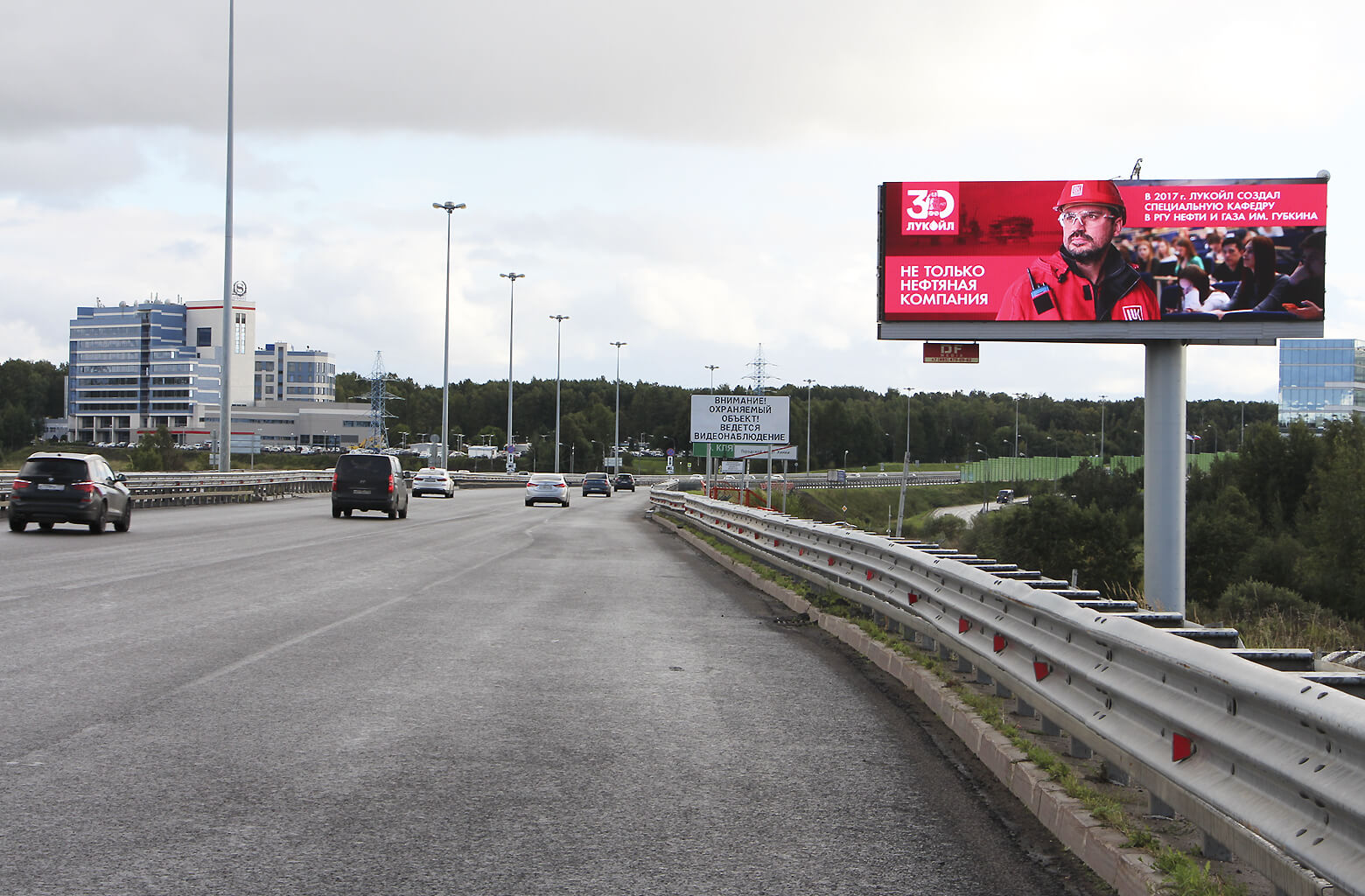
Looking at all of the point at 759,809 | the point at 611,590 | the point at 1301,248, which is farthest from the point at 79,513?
the point at 1301,248

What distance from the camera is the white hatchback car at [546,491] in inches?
2157

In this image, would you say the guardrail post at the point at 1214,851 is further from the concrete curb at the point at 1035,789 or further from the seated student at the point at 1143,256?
the seated student at the point at 1143,256

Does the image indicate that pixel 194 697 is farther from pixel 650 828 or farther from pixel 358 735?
pixel 650 828

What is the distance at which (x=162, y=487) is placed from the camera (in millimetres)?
39750

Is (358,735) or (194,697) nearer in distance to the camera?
(358,735)

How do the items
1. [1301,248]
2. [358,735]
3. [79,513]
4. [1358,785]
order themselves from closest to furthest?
[1358,785]
[358,735]
[79,513]
[1301,248]

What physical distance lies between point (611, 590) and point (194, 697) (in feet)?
28.9

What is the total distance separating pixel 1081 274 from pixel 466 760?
91.3 feet

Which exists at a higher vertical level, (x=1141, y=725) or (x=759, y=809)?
(x=1141, y=725)

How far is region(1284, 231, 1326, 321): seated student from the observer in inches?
1205

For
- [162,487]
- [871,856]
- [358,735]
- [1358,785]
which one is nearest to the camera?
[1358,785]

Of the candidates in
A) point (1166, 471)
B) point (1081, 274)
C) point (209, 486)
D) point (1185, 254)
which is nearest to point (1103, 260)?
point (1081, 274)

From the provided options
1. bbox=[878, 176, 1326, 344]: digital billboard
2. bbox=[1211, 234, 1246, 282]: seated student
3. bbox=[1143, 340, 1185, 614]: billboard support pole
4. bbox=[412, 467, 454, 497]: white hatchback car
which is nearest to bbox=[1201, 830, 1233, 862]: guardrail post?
bbox=[878, 176, 1326, 344]: digital billboard

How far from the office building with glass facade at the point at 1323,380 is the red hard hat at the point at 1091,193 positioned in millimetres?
106574
